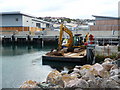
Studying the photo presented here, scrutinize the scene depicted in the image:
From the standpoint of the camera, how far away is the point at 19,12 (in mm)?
46656

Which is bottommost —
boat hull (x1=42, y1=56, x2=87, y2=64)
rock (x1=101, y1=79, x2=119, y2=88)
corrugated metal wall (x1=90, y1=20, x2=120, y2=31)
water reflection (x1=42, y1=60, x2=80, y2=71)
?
water reflection (x1=42, y1=60, x2=80, y2=71)

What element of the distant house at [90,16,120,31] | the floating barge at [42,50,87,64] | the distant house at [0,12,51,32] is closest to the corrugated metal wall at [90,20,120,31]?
the distant house at [90,16,120,31]

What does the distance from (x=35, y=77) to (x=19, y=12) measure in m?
34.8

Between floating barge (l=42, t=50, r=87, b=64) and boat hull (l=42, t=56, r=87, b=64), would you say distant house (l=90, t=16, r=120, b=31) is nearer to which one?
floating barge (l=42, t=50, r=87, b=64)

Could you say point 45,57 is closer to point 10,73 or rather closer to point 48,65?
point 48,65

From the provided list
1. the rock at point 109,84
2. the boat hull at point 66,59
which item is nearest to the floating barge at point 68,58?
the boat hull at point 66,59

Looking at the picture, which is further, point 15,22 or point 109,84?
point 15,22

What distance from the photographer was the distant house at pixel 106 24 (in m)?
37.6

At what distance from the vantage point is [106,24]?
38562 millimetres

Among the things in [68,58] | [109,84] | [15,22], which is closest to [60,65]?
[68,58]

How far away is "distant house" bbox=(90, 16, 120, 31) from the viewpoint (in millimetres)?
37625

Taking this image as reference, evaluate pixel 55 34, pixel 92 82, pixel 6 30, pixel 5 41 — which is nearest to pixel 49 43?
pixel 55 34

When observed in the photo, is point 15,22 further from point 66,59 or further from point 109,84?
point 109,84

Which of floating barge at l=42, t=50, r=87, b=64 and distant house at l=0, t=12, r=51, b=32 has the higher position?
distant house at l=0, t=12, r=51, b=32
